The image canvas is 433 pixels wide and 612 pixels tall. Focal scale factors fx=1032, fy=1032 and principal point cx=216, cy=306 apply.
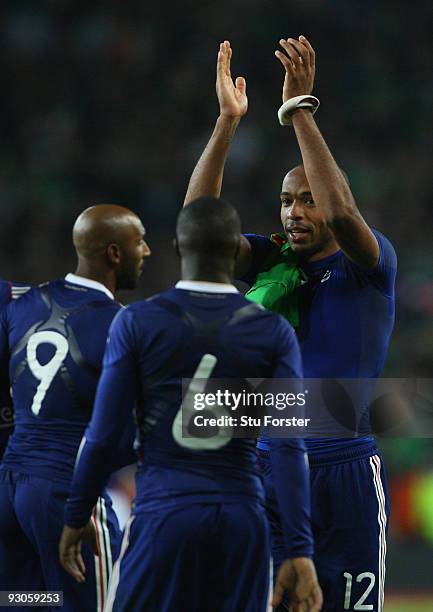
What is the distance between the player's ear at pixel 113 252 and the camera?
4.24 m

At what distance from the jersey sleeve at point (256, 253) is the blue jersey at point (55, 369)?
817 millimetres

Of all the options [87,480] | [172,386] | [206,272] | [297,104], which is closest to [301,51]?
[297,104]

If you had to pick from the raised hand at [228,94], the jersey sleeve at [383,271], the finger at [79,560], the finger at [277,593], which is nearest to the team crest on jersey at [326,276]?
the jersey sleeve at [383,271]

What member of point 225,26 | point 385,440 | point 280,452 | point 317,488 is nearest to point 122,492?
point 385,440

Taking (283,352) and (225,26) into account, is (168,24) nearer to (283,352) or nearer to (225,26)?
(225,26)

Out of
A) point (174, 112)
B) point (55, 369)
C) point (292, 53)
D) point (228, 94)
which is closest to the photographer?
point (55, 369)

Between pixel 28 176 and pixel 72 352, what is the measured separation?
31.3 ft

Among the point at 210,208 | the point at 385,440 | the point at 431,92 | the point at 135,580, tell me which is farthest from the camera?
the point at 431,92

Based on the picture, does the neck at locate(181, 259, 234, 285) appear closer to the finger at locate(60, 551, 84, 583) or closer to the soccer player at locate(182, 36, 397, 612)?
the soccer player at locate(182, 36, 397, 612)

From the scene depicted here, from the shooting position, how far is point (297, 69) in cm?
459

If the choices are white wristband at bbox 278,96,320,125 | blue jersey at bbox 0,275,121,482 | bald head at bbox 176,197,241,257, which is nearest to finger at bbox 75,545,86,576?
blue jersey at bbox 0,275,121,482

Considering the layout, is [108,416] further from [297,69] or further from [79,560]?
[297,69]

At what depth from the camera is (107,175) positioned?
1321cm

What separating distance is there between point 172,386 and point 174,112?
36.7 feet
